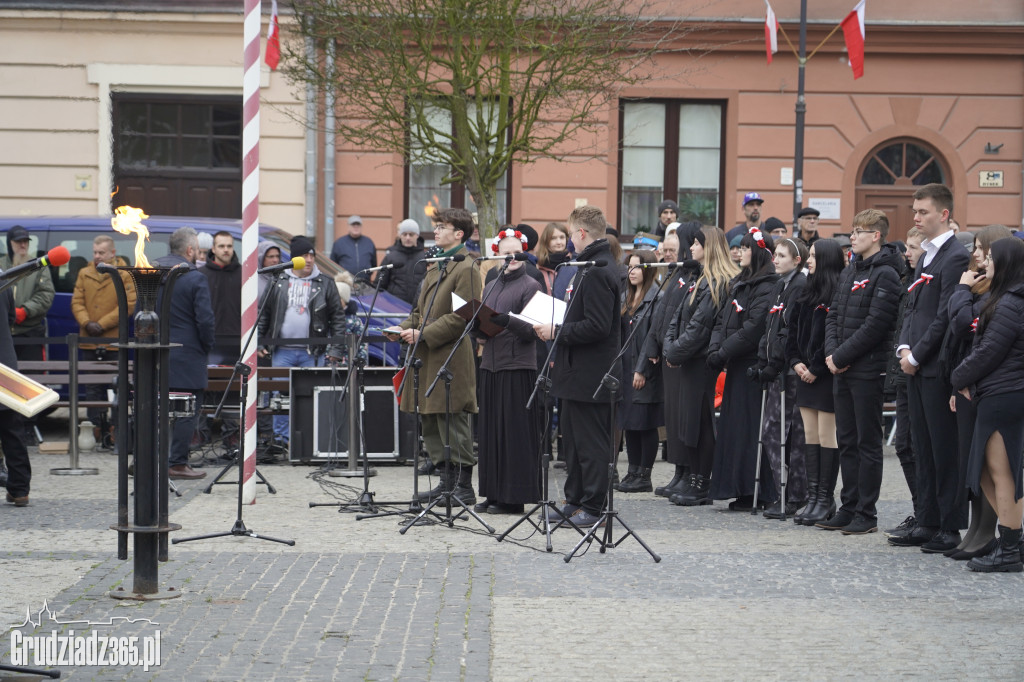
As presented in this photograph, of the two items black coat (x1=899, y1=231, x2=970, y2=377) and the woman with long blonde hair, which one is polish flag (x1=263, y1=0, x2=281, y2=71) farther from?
black coat (x1=899, y1=231, x2=970, y2=377)

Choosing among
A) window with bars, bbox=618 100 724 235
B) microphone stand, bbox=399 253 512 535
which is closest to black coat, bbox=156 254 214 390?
microphone stand, bbox=399 253 512 535

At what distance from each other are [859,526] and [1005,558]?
144 centimetres

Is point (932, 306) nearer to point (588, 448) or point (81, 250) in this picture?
point (588, 448)

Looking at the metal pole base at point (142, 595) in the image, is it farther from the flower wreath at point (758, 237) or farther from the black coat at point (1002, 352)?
the flower wreath at point (758, 237)

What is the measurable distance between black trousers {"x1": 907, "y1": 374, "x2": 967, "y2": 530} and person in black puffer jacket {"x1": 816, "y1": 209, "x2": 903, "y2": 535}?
0.41 m

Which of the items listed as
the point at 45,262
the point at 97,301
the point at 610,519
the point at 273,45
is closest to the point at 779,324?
the point at 610,519

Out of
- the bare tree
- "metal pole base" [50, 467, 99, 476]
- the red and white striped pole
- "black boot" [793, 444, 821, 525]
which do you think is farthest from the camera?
the bare tree

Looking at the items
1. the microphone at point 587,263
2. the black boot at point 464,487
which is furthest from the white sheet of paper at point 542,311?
the black boot at point 464,487

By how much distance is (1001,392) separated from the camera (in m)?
7.80

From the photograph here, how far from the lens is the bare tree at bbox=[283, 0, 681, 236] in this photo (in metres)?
17.0

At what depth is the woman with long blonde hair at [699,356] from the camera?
10.3 meters

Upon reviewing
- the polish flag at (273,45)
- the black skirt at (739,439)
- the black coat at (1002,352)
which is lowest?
the black skirt at (739,439)

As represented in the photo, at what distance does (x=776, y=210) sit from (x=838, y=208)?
102cm

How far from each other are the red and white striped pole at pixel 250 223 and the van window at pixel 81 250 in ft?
14.6
